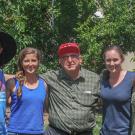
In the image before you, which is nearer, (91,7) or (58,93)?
(58,93)

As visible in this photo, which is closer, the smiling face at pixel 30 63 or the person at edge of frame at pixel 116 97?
the person at edge of frame at pixel 116 97

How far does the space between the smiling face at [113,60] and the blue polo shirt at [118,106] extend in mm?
146

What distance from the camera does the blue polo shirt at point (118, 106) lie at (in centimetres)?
538

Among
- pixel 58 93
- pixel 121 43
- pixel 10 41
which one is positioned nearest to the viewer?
pixel 10 41

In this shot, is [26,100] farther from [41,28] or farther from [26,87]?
[41,28]

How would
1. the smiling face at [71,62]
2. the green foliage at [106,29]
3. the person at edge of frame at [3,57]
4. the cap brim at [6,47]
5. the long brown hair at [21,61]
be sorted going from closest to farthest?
the person at edge of frame at [3,57], the cap brim at [6,47], the long brown hair at [21,61], the smiling face at [71,62], the green foliage at [106,29]

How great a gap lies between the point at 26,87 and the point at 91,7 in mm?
6316

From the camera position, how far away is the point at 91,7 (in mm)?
11516

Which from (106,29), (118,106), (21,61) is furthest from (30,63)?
(106,29)

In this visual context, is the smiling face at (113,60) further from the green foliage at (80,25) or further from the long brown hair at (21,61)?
the green foliage at (80,25)

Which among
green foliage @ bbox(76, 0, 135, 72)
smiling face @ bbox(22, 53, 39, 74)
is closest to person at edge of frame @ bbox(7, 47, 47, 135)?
smiling face @ bbox(22, 53, 39, 74)

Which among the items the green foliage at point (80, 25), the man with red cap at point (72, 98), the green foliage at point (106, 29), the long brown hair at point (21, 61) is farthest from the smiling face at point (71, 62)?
the green foliage at point (106, 29)

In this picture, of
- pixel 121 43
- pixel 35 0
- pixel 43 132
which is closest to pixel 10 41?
pixel 43 132

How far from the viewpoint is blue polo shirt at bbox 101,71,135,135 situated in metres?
5.38
